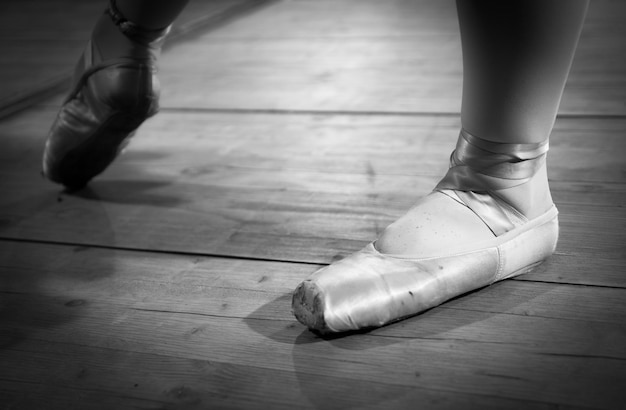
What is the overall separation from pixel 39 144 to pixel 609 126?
96 cm

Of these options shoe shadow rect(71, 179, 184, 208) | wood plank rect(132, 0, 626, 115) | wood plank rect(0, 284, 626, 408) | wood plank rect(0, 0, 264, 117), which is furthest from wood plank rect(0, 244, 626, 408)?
wood plank rect(0, 0, 264, 117)

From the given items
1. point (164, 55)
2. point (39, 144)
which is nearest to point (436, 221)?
point (39, 144)

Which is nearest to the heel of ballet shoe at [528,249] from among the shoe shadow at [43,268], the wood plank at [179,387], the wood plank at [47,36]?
the wood plank at [179,387]

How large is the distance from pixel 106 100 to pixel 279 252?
311 millimetres

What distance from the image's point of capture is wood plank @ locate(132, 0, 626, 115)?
1.41 m

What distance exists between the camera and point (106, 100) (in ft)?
3.10

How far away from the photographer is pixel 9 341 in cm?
70

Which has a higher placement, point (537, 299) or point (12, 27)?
point (537, 299)

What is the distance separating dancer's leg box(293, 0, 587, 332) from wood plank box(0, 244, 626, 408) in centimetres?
3

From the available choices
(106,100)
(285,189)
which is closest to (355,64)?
(285,189)

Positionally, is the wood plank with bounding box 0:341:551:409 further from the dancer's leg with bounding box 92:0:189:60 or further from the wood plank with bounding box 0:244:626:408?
→ the dancer's leg with bounding box 92:0:189:60

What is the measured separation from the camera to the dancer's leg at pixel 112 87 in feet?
3.07

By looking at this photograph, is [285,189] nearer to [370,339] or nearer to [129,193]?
[129,193]

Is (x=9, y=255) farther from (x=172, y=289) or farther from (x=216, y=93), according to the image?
(x=216, y=93)
